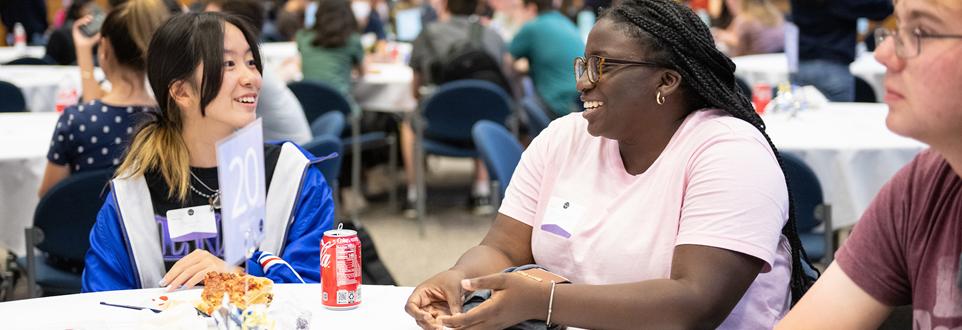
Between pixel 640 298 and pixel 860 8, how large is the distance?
3763 millimetres

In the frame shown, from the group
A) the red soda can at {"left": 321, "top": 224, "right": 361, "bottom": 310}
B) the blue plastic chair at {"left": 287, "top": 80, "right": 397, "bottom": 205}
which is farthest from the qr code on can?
the blue plastic chair at {"left": 287, "top": 80, "right": 397, "bottom": 205}

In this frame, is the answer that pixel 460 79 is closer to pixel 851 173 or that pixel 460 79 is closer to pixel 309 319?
pixel 851 173

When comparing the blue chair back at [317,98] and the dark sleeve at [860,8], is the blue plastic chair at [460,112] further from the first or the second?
the dark sleeve at [860,8]

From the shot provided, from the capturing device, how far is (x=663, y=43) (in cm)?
192

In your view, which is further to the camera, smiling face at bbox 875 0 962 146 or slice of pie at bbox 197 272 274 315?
slice of pie at bbox 197 272 274 315

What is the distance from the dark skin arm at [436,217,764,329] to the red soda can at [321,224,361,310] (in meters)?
0.19

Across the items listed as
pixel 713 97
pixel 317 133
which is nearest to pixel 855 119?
pixel 317 133

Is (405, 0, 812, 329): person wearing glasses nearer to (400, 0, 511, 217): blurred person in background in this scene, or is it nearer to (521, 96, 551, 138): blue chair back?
(521, 96, 551, 138): blue chair back

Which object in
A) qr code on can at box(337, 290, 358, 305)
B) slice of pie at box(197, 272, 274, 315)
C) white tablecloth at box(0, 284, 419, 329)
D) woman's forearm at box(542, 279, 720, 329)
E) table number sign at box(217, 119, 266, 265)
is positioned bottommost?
white tablecloth at box(0, 284, 419, 329)

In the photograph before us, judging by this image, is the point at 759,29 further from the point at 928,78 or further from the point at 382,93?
the point at 928,78

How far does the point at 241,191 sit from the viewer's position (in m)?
1.76

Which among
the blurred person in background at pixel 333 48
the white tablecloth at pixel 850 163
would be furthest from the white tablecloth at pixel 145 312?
the blurred person in background at pixel 333 48

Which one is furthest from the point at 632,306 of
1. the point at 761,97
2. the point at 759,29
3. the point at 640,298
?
the point at 759,29

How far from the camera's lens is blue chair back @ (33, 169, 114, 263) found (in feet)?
9.41
